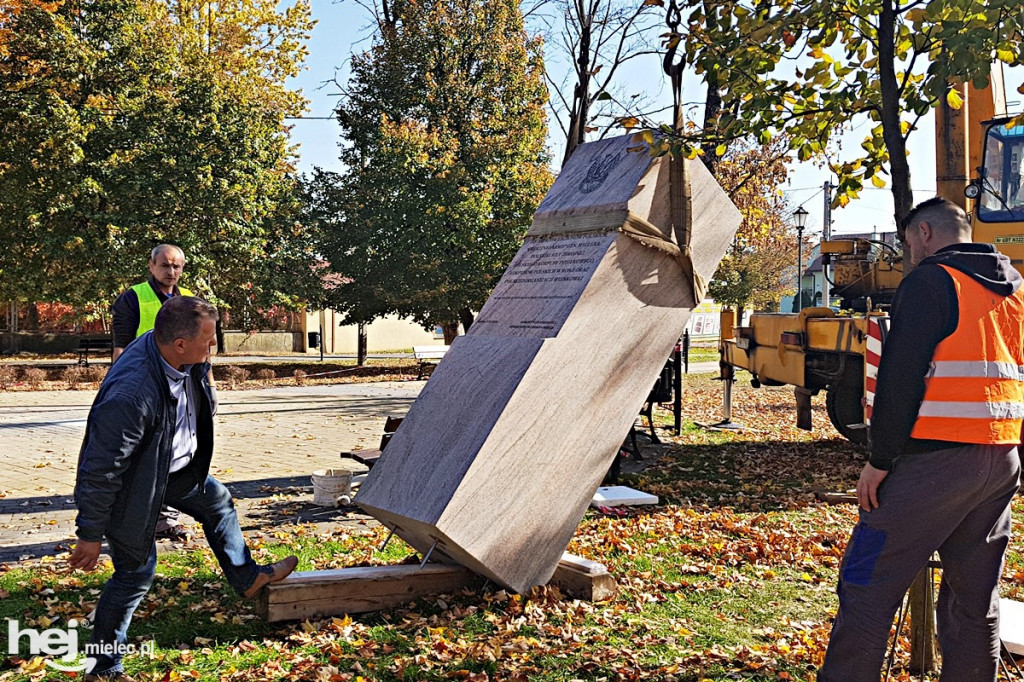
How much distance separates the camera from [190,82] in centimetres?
2344

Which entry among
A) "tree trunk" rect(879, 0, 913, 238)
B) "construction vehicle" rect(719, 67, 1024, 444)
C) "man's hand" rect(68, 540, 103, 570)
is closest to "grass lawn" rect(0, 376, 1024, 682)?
"man's hand" rect(68, 540, 103, 570)

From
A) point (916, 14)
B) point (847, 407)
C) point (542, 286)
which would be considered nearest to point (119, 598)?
point (542, 286)

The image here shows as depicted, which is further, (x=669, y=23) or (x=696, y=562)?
(x=696, y=562)

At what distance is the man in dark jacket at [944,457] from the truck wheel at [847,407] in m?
6.22

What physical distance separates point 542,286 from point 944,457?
2.87m

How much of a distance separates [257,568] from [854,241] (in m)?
11.5

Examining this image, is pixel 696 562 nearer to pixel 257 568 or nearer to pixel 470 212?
pixel 257 568

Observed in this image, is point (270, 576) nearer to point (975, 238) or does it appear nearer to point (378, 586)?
point (378, 586)

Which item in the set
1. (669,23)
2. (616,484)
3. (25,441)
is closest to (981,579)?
(669,23)

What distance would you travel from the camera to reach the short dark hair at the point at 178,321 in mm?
3893

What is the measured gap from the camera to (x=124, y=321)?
599cm

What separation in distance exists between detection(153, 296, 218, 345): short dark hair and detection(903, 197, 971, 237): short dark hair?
2.94 metres

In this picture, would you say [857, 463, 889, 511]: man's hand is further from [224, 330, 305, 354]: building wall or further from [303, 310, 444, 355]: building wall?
[303, 310, 444, 355]: building wall

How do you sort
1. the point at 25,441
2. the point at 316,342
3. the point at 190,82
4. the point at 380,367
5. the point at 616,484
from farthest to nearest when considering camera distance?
the point at 316,342 → the point at 380,367 → the point at 190,82 → the point at 25,441 → the point at 616,484
